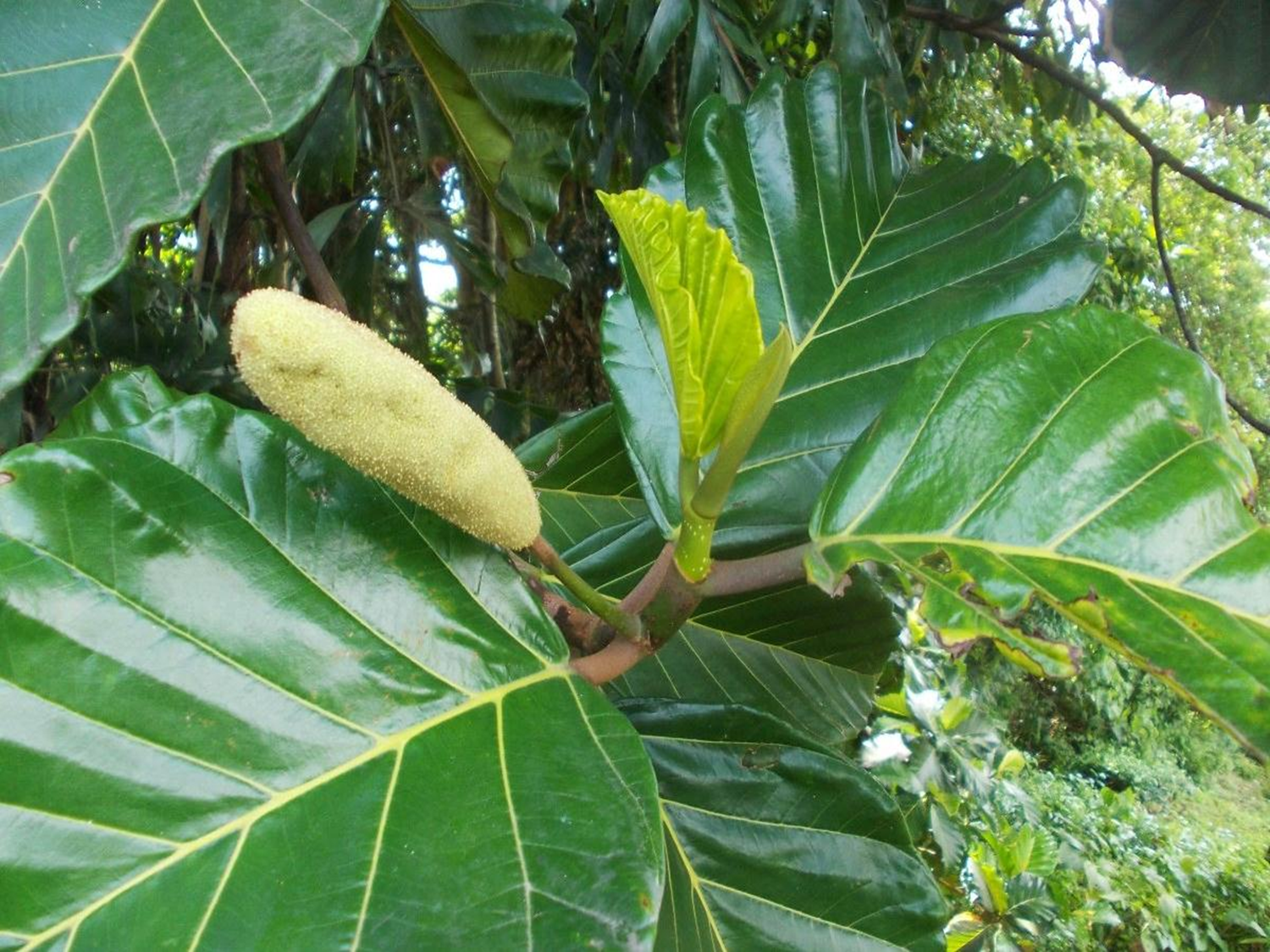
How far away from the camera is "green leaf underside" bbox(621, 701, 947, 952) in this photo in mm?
627

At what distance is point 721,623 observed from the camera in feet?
2.64

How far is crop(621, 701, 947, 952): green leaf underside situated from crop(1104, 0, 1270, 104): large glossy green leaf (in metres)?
1.67

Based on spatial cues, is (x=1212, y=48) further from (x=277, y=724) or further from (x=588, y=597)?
(x=277, y=724)

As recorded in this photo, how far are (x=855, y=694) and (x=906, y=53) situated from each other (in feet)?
6.59

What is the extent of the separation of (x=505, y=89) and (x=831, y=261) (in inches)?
13.5

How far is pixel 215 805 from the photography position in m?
0.39

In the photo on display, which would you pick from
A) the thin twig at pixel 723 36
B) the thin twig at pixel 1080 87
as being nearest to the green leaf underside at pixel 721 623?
the thin twig at pixel 723 36

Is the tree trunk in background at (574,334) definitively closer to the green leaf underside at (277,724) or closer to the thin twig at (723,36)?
the thin twig at (723,36)

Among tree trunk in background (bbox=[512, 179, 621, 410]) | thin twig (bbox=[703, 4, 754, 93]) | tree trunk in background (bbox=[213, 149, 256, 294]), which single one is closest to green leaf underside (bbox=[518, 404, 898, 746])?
thin twig (bbox=[703, 4, 754, 93])

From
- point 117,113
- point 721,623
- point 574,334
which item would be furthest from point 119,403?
point 574,334

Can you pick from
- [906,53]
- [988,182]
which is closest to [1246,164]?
[906,53]

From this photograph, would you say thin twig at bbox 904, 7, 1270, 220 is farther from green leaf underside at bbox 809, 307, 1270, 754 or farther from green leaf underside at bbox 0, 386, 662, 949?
green leaf underside at bbox 0, 386, 662, 949

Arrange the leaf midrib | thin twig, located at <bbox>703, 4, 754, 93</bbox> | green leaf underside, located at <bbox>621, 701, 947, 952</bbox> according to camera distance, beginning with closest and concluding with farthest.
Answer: the leaf midrib, green leaf underside, located at <bbox>621, 701, 947, 952</bbox>, thin twig, located at <bbox>703, 4, 754, 93</bbox>

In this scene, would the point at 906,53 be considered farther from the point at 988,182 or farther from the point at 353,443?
the point at 353,443
